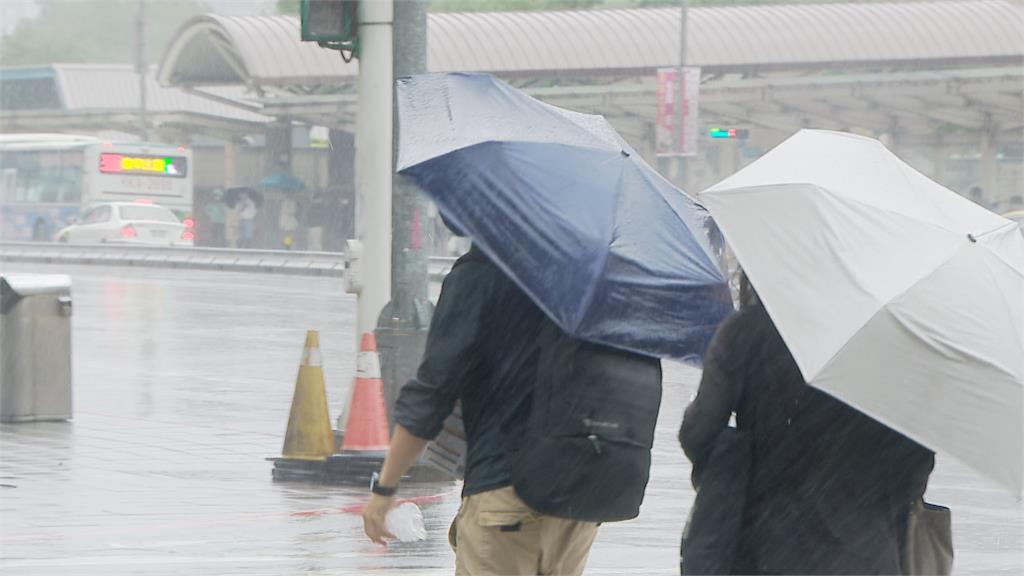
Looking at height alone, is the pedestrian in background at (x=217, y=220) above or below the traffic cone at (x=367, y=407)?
below

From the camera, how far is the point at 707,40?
45.8m

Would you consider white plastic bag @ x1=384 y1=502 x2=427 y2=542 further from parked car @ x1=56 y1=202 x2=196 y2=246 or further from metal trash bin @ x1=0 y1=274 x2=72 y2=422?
parked car @ x1=56 y1=202 x2=196 y2=246

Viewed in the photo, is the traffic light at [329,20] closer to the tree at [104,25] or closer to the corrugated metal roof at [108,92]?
the corrugated metal roof at [108,92]

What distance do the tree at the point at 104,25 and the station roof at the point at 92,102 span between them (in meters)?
64.9

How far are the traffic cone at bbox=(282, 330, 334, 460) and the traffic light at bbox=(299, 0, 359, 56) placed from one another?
167cm

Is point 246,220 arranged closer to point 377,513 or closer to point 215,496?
point 215,496

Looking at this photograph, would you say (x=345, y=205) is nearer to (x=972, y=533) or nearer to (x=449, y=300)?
(x=972, y=533)

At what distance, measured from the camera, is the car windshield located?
48312 millimetres

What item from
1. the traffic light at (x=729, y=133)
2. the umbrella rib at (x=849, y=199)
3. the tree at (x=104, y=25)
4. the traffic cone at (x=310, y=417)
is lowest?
the traffic cone at (x=310, y=417)

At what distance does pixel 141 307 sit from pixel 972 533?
19.2 meters

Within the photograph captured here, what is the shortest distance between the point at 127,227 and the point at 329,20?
38.4 metres

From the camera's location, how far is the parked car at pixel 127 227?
47.3 meters

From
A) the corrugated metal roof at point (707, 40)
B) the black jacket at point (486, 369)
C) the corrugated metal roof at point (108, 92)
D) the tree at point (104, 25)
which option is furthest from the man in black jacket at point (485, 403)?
the tree at point (104, 25)

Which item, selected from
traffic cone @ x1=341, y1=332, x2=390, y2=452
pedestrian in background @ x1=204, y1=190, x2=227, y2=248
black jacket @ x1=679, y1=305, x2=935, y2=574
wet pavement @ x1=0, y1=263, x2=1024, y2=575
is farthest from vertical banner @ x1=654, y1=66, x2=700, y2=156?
black jacket @ x1=679, y1=305, x2=935, y2=574
